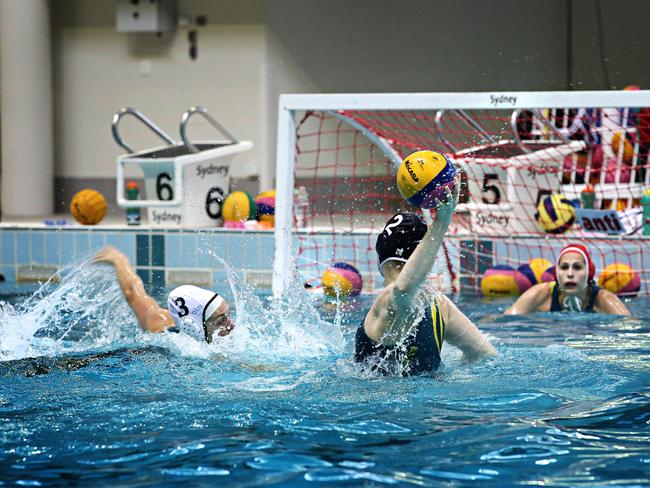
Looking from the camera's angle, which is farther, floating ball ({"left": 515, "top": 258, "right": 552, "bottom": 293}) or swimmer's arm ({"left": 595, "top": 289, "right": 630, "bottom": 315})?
floating ball ({"left": 515, "top": 258, "right": 552, "bottom": 293})

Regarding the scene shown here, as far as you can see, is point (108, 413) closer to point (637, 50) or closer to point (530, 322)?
point (530, 322)

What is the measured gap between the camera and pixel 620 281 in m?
6.96

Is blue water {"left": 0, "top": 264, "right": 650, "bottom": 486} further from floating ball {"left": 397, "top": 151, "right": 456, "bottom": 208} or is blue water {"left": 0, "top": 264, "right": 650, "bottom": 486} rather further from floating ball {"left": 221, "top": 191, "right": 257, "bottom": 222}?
floating ball {"left": 221, "top": 191, "right": 257, "bottom": 222}

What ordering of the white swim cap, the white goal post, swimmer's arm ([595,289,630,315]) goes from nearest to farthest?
the white swim cap → the white goal post → swimmer's arm ([595,289,630,315])

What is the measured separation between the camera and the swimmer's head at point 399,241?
3.52 metres

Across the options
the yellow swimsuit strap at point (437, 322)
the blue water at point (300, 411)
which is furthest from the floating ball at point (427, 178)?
the blue water at point (300, 411)

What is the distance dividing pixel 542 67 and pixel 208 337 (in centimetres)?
863

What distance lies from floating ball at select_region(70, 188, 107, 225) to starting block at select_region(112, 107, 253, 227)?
35 centimetres

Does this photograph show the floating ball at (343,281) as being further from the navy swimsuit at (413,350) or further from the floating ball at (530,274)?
the navy swimsuit at (413,350)

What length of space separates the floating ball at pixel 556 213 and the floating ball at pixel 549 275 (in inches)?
35.6

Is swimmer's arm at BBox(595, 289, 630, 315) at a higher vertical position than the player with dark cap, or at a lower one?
lower

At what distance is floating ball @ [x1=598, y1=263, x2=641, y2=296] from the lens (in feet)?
22.8

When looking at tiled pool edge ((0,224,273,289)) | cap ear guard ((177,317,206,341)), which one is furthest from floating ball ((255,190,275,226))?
cap ear guard ((177,317,206,341))

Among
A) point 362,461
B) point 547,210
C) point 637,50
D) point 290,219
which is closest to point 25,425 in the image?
point 362,461
